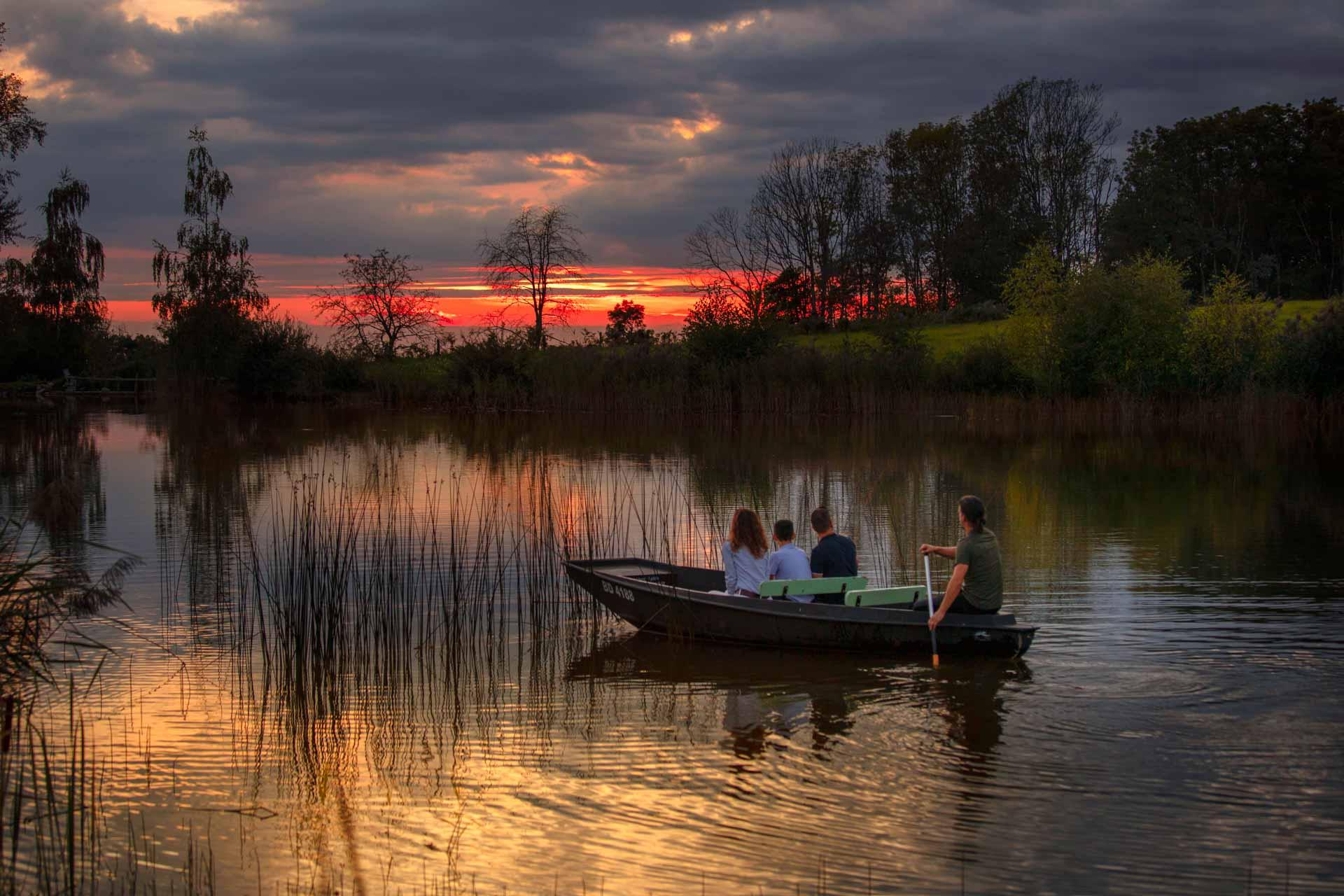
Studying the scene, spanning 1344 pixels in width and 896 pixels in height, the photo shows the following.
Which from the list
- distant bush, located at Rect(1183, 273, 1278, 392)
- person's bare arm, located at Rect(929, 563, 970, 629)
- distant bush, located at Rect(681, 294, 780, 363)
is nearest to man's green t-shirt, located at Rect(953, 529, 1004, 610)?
person's bare arm, located at Rect(929, 563, 970, 629)

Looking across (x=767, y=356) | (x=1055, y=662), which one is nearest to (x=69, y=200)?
(x=767, y=356)

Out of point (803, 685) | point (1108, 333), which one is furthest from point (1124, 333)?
point (803, 685)

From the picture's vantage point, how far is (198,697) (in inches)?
324

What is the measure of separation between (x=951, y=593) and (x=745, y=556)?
6.37 ft

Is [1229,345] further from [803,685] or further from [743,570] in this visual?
[803,685]

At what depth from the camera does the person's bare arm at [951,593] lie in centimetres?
940

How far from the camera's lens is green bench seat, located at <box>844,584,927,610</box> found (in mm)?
9812

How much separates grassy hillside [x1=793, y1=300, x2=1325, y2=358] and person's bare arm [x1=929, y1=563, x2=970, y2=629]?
37018 mm

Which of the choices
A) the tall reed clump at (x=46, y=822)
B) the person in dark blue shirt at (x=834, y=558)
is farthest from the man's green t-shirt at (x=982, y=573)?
the tall reed clump at (x=46, y=822)

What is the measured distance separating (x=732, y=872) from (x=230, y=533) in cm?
1143

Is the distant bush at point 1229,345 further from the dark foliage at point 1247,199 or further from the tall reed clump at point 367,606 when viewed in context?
the tall reed clump at point 367,606

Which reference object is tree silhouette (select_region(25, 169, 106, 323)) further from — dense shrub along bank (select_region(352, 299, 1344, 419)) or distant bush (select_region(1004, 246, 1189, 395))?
distant bush (select_region(1004, 246, 1189, 395))

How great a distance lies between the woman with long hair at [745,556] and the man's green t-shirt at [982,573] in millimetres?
1803

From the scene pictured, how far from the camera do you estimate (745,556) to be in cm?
1059
